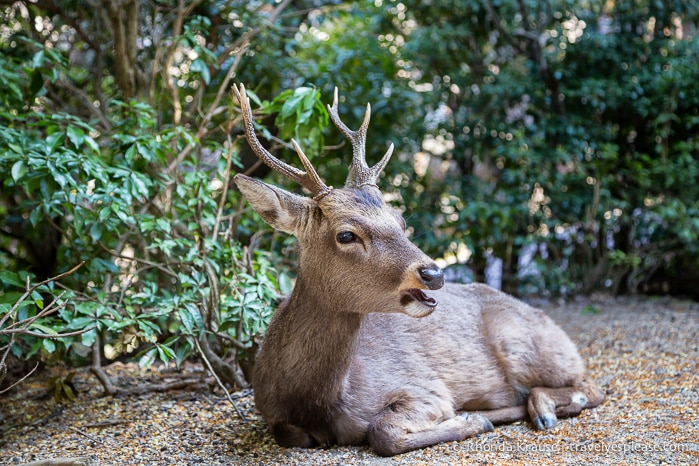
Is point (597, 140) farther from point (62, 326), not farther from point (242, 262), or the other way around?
point (62, 326)

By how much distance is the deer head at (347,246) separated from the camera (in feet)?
12.1

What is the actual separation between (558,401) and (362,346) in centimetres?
139

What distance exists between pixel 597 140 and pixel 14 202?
254 inches

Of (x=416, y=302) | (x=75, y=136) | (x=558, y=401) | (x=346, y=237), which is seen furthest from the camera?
(x=558, y=401)

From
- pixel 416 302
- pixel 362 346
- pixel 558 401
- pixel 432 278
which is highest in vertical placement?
pixel 432 278

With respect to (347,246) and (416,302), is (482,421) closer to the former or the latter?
(416,302)

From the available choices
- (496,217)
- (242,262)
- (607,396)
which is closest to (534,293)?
(496,217)

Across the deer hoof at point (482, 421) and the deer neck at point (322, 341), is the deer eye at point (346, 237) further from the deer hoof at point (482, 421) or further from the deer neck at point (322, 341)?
the deer hoof at point (482, 421)

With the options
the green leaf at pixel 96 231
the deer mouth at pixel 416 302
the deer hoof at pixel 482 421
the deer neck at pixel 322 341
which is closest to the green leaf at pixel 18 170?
the green leaf at pixel 96 231

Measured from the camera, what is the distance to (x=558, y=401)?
4688 mm

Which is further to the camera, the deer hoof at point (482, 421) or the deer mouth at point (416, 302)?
the deer hoof at point (482, 421)

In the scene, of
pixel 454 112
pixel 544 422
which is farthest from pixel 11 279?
pixel 454 112

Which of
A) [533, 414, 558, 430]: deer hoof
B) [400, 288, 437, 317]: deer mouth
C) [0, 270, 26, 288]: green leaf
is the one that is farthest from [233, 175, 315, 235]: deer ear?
[533, 414, 558, 430]: deer hoof

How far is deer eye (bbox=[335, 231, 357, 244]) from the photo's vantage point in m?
3.86
